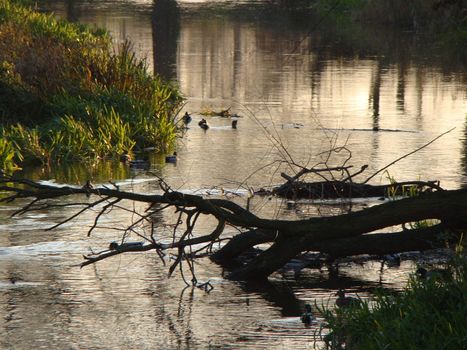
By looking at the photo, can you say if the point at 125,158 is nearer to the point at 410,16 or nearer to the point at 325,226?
the point at 325,226

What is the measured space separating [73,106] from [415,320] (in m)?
11.8

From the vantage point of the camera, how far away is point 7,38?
23516 mm

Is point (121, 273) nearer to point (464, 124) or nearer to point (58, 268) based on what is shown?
point (58, 268)

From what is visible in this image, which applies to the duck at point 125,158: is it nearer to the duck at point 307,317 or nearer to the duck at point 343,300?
the duck at point 343,300

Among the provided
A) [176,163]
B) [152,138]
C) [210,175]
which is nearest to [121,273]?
[210,175]

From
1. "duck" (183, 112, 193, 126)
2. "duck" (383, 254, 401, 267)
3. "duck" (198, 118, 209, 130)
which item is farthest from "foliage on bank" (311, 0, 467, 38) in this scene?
"duck" (383, 254, 401, 267)

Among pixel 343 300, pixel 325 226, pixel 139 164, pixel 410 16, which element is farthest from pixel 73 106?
pixel 410 16

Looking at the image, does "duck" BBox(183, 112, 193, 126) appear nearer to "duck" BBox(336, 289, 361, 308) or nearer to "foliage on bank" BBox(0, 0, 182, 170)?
"foliage on bank" BBox(0, 0, 182, 170)

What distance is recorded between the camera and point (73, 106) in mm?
19031

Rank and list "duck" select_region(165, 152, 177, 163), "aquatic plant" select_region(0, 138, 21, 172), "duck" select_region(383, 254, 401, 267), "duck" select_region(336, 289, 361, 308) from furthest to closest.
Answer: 1. "duck" select_region(165, 152, 177, 163)
2. "aquatic plant" select_region(0, 138, 21, 172)
3. "duck" select_region(383, 254, 401, 267)
4. "duck" select_region(336, 289, 361, 308)

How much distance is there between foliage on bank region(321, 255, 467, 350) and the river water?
0.83 meters

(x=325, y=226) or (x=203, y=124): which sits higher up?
A: (x=325, y=226)

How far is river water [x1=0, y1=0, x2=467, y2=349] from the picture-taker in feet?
31.3

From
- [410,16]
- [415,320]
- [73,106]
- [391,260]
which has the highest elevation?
[415,320]
